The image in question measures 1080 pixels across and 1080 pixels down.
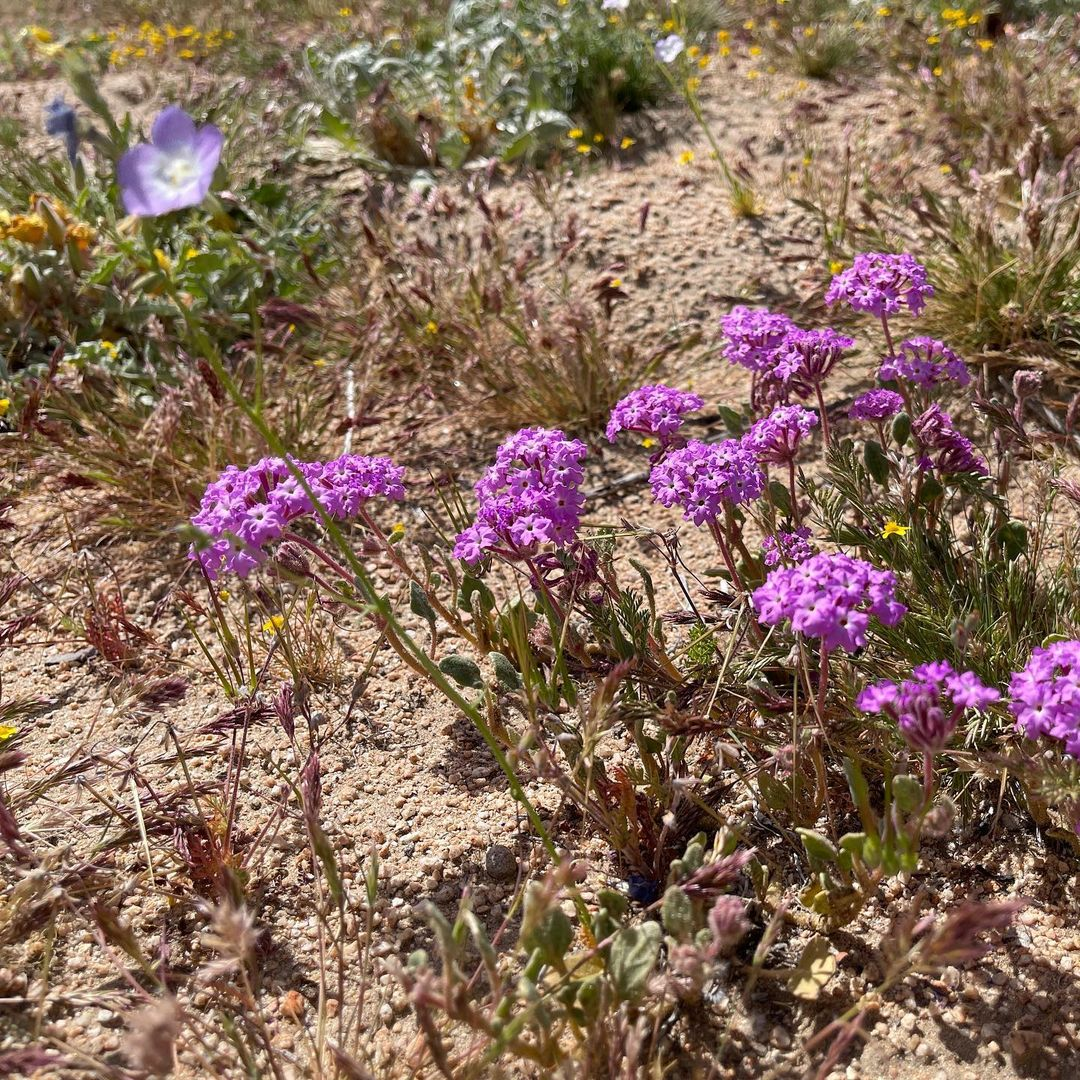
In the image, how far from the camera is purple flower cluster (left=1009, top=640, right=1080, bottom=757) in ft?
5.48

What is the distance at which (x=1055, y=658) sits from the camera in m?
1.74

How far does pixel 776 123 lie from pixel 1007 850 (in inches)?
168

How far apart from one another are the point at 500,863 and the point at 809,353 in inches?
54.2

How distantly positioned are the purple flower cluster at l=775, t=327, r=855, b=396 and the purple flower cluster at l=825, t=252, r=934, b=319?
16 centimetres

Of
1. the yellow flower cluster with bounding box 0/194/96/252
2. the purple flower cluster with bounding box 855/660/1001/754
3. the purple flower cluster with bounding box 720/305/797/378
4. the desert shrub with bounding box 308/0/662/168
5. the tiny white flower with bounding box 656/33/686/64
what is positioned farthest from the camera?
the desert shrub with bounding box 308/0/662/168

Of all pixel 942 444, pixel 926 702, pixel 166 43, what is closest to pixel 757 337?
pixel 942 444

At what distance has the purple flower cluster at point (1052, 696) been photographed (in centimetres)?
167

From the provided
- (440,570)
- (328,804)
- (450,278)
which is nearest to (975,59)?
(450,278)

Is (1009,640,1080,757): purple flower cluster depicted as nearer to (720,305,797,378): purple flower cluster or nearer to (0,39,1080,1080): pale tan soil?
(0,39,1080,1080): pale tan soil

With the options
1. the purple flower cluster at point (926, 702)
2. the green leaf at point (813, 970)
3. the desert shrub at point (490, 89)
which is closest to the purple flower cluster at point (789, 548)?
the purple flower cluster at point (926, 702)

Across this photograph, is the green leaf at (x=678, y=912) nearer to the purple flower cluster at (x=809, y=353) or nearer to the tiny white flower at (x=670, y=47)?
the purple flower cluster at (x=809, y=353)

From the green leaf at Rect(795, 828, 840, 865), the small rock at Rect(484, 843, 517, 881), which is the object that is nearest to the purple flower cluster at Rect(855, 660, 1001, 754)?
the green leaf at Rect(795, 828, 840, 865)

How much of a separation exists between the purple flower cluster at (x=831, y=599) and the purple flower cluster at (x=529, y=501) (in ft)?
1.72

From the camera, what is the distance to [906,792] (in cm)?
170
